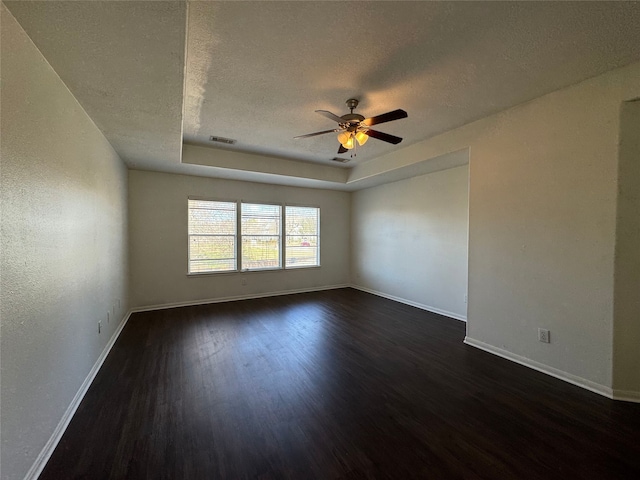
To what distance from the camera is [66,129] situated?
78.6 inches

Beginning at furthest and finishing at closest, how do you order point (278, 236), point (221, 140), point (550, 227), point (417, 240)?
1. point (278, 236)
2. point (417, 240)
3. point (221, 140)
4. point (550, 227)

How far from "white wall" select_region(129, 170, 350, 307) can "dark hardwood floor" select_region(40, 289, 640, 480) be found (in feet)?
5.19

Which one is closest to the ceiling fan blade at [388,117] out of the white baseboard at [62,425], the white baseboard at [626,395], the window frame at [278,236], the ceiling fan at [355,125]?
the ceiling fan at [355,125]

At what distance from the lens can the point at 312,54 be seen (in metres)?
2.05

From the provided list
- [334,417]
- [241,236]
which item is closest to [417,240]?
[241,236]

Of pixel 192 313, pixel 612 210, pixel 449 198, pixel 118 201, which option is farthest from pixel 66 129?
pixel 449 198

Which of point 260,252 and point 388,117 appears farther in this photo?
point 260,252

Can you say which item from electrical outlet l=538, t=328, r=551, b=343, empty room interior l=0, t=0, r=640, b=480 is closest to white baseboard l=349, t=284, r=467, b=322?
empty room interior l=0, t=0, r=640, b=480

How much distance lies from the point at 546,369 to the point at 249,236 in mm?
4986

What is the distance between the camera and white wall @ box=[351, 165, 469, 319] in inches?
170

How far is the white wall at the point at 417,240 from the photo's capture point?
14.2 ft

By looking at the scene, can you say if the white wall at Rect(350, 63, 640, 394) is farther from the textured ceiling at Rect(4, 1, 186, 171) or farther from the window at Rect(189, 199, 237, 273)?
the window at Rect(189, 199, 237, 273)

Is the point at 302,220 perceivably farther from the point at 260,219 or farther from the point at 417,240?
the point at 417,240

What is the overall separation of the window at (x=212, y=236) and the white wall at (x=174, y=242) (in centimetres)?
14
